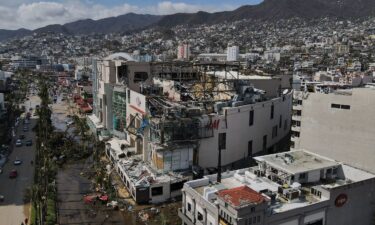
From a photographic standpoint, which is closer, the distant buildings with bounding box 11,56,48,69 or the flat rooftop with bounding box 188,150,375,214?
the flat rooftop with bounding box 188,150,375,214

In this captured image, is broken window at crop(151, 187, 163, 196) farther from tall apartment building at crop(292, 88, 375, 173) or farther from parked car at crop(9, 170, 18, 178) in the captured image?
parked car at crop(9, 170, 18, 178)

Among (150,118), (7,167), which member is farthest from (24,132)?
(150,118)

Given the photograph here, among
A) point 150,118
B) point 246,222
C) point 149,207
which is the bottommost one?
point 149,207

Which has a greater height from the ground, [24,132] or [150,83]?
[150,83]

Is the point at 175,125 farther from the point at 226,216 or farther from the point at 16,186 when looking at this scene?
the point at 16,186

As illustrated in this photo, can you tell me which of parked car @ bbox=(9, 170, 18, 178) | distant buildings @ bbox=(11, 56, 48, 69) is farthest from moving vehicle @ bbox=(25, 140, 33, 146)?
distant buildings @ bbox=(11, 56, 48, 69)

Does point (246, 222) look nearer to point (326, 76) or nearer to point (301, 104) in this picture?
point (301, 104)
